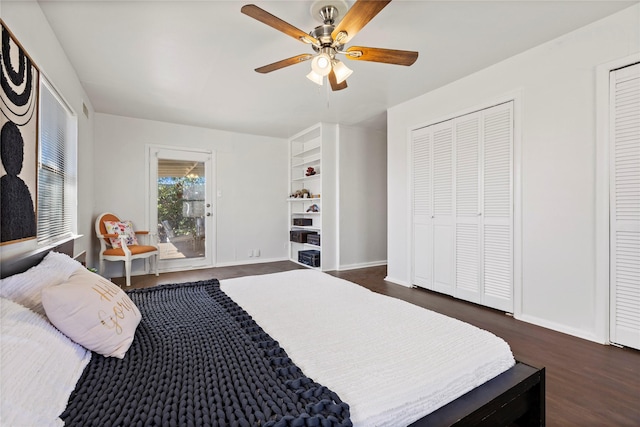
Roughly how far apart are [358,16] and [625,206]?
7.82ft

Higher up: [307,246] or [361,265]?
[307,246]

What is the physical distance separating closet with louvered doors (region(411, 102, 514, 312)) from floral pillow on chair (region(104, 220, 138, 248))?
3923 millimetres

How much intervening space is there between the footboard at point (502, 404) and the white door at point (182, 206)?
4759 millimetres

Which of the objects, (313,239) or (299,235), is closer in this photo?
(313,239)

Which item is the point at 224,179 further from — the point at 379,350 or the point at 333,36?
the point at 379,350

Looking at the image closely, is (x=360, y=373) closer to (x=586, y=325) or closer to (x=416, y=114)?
(x=586, y=325)

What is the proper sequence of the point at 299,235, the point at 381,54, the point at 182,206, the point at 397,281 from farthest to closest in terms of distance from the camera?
the point at 299,235 < the point at 182,206 < the point at 397,281 < the point at 381,54

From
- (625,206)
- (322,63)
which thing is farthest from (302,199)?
(625,206)

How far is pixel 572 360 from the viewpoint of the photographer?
2.03 m

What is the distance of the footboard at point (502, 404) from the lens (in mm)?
945

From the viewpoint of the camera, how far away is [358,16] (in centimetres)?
179

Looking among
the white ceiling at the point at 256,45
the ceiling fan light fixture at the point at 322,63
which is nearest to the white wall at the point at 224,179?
the white ceiling at the point at 256,45

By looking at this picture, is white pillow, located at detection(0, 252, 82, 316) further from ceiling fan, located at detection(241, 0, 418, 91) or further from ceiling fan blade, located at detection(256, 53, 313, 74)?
ceiling fan blade, located at detection(256, 53, 313, 74)

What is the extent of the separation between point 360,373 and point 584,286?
2.45 meters
